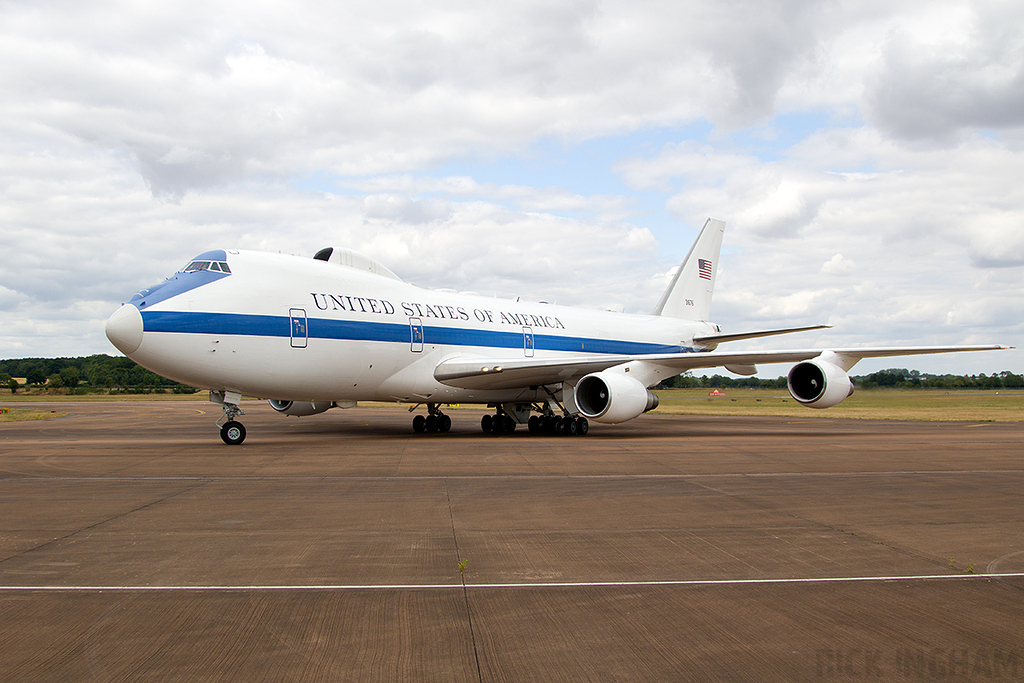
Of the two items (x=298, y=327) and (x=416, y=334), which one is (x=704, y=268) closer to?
(x=416, y=334)

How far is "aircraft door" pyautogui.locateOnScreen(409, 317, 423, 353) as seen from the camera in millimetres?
18781

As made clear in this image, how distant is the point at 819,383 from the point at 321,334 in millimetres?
13442

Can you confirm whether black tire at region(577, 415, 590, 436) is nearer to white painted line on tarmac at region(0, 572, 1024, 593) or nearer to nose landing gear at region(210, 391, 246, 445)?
nose landing gear at region(210, 391, 246, 445)

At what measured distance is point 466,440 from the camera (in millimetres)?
18859

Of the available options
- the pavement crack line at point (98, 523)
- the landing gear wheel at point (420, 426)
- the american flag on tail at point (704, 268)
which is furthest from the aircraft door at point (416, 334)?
the american flag on tail at point (704, 268)

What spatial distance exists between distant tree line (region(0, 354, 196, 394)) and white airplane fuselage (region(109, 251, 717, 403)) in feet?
267

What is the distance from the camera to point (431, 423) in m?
22.6

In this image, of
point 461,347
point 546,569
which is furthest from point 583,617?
point 461,347

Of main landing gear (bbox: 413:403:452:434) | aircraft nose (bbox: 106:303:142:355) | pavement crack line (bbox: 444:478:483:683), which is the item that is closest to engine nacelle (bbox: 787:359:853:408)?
main landing gear (bbox: 413:403:452:434)

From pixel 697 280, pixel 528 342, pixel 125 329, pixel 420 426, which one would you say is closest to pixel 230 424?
pixel 125 329

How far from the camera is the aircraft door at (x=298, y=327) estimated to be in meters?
16.0

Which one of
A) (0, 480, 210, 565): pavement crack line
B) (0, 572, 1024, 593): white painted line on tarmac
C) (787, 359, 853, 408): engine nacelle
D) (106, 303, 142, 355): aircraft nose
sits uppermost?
(106, 303, 142, 355): aircraft nose

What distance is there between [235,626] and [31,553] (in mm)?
2976

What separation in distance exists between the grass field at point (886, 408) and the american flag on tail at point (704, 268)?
326 inches
